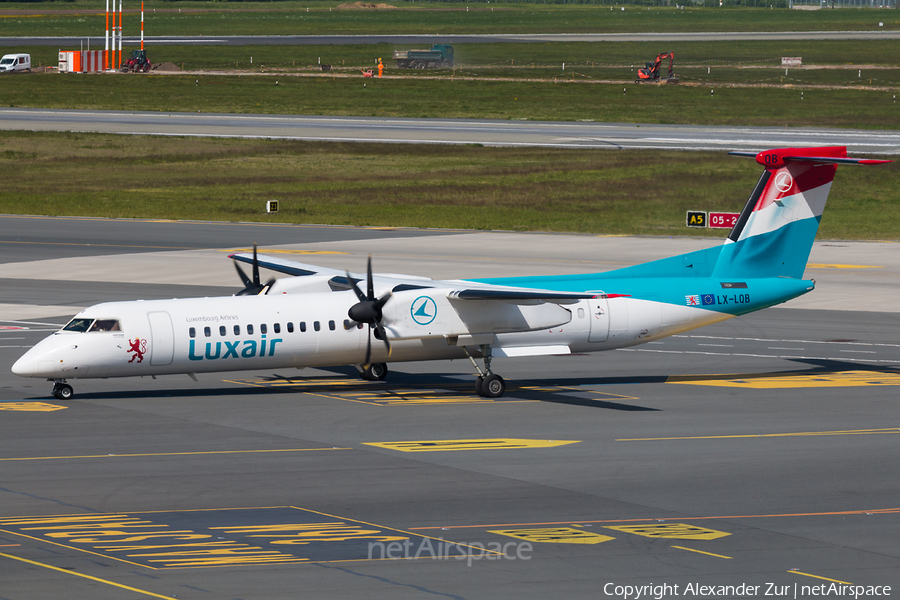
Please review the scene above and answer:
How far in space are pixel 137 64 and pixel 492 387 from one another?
121856 mm

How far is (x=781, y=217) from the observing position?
3606 centimetres

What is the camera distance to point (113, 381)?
109 feet

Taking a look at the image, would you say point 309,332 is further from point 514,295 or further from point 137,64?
point 137,64

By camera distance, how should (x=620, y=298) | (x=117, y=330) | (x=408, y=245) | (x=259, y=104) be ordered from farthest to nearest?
(x=259, y=104), (x=408, y=245), (x=620, y=298), (x=117, y=330)

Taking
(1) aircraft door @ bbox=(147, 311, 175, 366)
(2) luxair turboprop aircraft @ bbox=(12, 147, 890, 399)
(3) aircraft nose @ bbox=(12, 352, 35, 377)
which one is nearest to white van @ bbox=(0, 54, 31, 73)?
(2) luxair turboprop aircraft @ bbox=(12, 147, 890, 399)

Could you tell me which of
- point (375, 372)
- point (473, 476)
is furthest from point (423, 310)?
point (473, 476)

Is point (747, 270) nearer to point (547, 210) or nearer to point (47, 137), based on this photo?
point (547, 210)

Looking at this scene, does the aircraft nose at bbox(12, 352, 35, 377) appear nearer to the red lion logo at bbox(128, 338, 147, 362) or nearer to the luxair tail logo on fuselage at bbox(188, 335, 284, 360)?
the red lion logo at bbox(128, 338, 147, 362)

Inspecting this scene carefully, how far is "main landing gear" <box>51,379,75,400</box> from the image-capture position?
29969 mm

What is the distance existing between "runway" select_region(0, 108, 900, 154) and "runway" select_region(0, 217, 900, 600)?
53523 millimetres

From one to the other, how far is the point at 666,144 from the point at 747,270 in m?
60.7

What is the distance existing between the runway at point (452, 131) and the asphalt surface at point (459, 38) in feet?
213

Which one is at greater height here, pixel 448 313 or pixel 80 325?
pixel 448 313

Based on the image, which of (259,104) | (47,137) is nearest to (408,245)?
(47,137)
